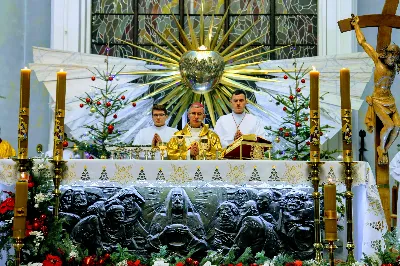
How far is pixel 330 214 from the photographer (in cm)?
566

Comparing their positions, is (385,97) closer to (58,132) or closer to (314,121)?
(314,121)

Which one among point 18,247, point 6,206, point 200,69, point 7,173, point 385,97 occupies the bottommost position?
point 18,247

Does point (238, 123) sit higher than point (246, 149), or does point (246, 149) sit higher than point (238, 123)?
point (238, 123)

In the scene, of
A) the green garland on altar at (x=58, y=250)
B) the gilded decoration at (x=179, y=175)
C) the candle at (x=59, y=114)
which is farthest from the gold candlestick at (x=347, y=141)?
the candle at (x=59, y=114)

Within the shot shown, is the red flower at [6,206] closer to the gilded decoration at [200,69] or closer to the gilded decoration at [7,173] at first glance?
the gilded decoration at [7,173]

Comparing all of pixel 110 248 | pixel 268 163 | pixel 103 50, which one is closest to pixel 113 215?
pixel 110 248

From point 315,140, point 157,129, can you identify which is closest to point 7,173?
point 315,140

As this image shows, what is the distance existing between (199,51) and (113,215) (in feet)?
6.88

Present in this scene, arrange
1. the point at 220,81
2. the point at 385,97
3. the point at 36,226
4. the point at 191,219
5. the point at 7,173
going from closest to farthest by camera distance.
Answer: the point at 36,226 → the point at 7,173 → the point at 191,219 → the point at 385,97 → the point at 220,81

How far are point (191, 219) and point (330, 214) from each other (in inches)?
76.4

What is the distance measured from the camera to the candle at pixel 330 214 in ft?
18.5

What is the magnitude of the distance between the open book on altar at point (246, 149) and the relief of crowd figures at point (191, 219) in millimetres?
359

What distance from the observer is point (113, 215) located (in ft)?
24.0

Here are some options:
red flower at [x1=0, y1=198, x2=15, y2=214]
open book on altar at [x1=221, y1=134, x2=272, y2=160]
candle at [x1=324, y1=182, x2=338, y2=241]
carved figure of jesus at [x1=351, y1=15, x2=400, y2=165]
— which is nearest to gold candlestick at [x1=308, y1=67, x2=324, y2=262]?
candle at [x1=324, y1=182, x2=338, y2=241]
